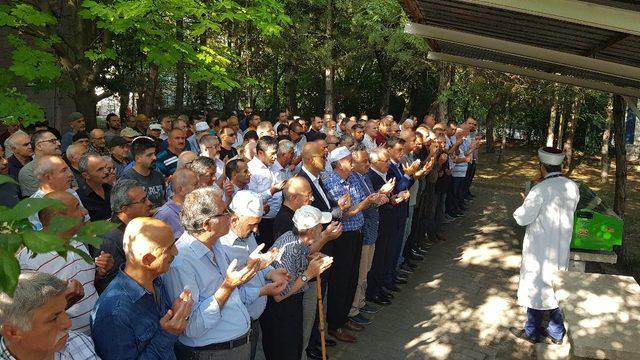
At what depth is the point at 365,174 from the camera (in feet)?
20.8

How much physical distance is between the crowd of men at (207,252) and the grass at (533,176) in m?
6.40

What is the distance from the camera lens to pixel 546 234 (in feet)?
19.3

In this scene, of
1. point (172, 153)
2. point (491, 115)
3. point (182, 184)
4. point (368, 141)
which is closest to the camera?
point (182, 184)

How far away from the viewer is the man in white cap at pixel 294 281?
4027 millimetres

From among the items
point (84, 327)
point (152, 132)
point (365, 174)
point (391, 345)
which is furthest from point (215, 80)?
point (84, 327)

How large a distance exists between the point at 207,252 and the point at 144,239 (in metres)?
0.61

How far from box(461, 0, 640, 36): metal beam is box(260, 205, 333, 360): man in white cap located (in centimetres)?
206

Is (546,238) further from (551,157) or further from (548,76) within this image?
(548,76)

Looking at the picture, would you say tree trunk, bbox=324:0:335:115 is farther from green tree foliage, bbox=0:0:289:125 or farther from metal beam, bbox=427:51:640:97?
metal beam, bbox=427:51:640:97

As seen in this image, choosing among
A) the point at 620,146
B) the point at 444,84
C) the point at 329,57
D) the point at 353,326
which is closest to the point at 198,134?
the point at 353,326

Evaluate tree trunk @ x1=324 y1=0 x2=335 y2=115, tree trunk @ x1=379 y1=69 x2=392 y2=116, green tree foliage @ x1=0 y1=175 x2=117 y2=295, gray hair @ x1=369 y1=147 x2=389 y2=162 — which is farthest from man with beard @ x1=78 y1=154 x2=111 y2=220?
tree trunk @ x1=379 y1=69 x2=392 y2=116

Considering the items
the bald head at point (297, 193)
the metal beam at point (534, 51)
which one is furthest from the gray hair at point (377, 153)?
the bald head at point (297, 193)

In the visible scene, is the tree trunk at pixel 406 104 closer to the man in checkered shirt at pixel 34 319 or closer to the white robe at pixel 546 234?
the white robe at pixel 546 234

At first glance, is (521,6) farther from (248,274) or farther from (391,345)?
(391,345)
